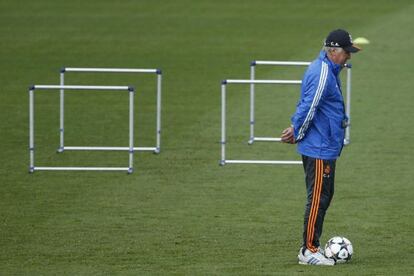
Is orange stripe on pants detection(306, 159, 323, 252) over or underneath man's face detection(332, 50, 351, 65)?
underneath

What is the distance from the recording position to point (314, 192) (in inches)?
448

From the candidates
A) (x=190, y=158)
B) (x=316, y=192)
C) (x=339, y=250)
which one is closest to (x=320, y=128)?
(x=316, y=192)

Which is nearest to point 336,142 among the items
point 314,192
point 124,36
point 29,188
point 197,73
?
point 314,192

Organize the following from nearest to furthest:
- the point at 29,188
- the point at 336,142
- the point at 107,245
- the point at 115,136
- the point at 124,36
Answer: the point at 336,142 < the point at 107,245 < the point at 29,188 < the point at 115,136 < the point at 124,36

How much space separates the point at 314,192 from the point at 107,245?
2.40 m

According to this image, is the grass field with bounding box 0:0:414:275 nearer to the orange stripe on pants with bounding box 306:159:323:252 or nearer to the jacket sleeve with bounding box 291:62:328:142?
the orange stripe on pants with bounding box 306:159:323:252

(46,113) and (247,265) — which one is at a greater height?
(46,113)

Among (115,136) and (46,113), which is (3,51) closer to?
(46,113)

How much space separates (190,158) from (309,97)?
21.9ft

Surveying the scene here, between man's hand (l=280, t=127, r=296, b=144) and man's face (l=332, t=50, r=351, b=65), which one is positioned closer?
man's face (l=332, t=50, r=351, b=65)

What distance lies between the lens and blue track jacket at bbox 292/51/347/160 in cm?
1113

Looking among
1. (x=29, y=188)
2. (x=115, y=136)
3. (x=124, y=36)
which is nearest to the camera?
(x=29, y=188)

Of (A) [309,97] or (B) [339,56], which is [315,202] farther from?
(B) [339,56]

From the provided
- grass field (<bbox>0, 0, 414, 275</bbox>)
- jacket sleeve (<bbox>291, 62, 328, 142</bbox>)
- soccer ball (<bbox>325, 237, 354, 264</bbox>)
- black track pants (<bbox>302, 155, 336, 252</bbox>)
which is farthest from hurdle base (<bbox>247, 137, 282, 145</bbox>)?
jacket sleeve (<bbox>291, 62, 328, 142</bbox>)
